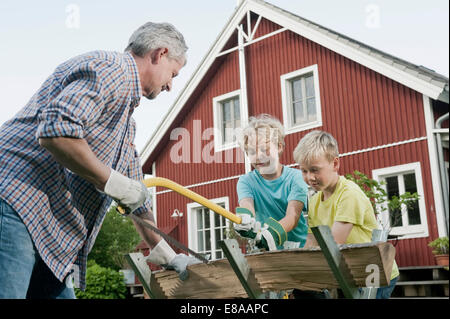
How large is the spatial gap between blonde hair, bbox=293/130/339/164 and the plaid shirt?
2.89 ft

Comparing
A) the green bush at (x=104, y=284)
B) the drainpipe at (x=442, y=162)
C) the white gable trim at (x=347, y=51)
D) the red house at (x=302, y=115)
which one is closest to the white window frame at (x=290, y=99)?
the red house at (x=302, y=115)

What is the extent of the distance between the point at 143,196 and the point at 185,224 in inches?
204

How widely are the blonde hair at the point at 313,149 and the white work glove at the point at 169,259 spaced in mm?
621

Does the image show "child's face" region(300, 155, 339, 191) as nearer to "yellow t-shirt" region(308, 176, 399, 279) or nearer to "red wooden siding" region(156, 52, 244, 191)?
"yellow t-shirt" region(308, 176, 399, 279)

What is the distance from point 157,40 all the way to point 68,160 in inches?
16.3

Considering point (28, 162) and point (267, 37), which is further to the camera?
point (267, 37)

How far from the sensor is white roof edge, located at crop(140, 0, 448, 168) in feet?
19.6

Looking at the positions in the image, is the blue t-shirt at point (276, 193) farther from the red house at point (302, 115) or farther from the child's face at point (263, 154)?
the red house at point (302, 115)

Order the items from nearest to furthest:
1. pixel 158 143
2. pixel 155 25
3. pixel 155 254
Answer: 1. pixel 155 25
2. pixel 155 254
3. pixel 158 143

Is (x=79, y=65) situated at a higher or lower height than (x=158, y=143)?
lower
